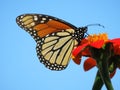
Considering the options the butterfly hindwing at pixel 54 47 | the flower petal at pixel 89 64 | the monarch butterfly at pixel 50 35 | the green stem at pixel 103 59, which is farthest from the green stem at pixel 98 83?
the butterfly hindwing at pixel 54 47

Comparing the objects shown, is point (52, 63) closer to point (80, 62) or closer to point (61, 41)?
point (61, 41)

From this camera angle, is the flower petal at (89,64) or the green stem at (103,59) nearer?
the green stem at (103,59)

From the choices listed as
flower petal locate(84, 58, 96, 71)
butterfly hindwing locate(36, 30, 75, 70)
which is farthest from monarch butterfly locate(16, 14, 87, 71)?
flower petal locate(84, 58, 96, 71)

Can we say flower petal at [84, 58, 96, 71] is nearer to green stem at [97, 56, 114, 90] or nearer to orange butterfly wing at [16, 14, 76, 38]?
green stem at [97, 56, 114, 90]

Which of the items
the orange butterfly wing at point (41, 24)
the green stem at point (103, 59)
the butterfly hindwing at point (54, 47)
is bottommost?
the green stem at point (103, 59)

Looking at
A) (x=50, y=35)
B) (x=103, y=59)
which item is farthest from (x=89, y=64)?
(x=50, y=35)

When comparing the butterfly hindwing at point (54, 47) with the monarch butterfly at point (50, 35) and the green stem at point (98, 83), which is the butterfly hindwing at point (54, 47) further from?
A: the green stem at point (98, 83)

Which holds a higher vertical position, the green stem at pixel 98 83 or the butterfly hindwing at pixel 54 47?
the butterfly hindwing at pixel 54 47

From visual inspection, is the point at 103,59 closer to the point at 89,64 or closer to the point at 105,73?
the point at 105,73

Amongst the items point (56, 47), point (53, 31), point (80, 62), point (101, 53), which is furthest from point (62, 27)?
point (101, 53)
